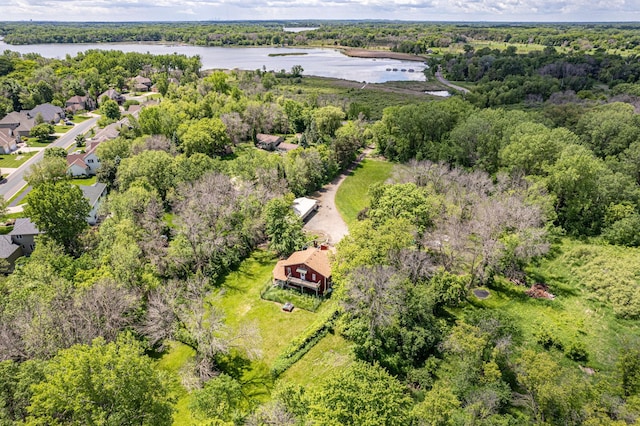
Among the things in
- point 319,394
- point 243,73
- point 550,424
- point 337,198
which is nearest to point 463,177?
point 337,198

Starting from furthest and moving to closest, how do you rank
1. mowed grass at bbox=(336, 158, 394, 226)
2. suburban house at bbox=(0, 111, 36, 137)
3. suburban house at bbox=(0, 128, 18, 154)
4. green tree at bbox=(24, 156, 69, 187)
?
suburban house at bbox=(0, 111, 36, 137) < suburban house at bbox=(0, 128, 18, 154) < green tree at bbox=(24, 156, 69, 187) < mowed grass at bbox=(336, 158, 394, 226)

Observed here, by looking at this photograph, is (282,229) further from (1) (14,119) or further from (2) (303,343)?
(1) (14,119)

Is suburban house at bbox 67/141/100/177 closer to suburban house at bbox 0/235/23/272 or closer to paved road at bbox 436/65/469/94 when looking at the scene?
suburban house at bbox 0/235/23/272

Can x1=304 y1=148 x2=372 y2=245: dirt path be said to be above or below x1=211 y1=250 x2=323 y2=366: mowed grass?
above

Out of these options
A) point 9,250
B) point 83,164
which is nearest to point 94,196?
point 9,250

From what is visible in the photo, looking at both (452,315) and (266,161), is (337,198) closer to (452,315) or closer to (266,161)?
(266,161)

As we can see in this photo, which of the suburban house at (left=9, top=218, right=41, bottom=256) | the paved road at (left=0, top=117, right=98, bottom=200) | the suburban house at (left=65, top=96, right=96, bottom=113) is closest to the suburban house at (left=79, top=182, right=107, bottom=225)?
the suburban house at (left=9, top=218, right=41, bottom=256)
